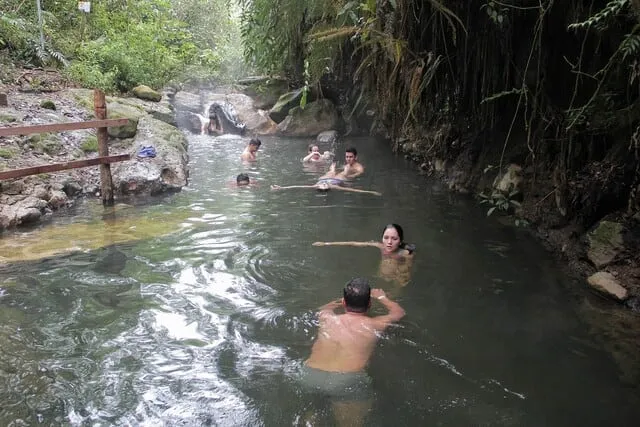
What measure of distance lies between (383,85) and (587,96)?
2.46 metres

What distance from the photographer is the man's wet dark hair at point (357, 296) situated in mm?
4992

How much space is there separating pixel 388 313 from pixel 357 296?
691mm

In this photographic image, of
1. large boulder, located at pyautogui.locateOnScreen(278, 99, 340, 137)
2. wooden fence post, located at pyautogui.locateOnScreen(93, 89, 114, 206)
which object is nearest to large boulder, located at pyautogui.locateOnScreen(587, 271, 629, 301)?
wooden fence post, located at pyautogui.locateOnScreen(93, 89, 114, 206)

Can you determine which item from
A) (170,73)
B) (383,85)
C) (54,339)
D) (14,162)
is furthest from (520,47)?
(170,73)

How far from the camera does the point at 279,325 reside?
210 inches

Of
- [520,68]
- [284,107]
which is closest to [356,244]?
[520,68]

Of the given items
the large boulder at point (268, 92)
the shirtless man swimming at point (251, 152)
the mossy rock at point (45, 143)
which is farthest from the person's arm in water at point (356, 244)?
the large boulder at point (268, 92)

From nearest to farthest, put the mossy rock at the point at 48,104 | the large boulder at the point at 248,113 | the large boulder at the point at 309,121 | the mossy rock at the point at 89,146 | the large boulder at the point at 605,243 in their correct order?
the large boulder at the point at 605,243 < the mossy rock at the point at 89,146 < the mossy rock at the point at 48,104 < the large boulder at the point at 309,121 < the large boulder at the point at 248,113

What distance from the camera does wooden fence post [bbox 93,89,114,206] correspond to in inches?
359

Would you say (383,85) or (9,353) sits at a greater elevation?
(383,85)

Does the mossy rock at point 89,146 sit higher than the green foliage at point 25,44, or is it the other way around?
the green foliage at point 25,44

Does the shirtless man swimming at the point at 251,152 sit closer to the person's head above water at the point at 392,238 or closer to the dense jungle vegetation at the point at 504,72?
the dense jungle vegetation at the point at 504,72

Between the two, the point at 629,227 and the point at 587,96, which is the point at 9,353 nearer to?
the point at 629,227

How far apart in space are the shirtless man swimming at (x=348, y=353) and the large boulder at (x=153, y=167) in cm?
616
